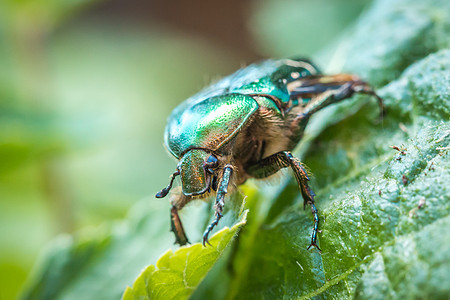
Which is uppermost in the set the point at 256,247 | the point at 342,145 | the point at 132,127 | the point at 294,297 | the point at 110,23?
the point at 110,23

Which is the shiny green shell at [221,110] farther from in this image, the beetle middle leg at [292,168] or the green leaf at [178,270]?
the green leaf at [178,270]

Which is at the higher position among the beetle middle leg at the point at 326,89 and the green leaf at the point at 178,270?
the beetle middle leg at the point at 326,89

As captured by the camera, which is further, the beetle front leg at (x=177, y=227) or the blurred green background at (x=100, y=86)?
the blurred green background at (x=100, y=86)

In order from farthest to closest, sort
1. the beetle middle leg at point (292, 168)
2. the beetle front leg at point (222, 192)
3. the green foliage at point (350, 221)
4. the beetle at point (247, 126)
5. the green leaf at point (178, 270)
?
1. the beetle at point (247, 126)
2. the beetle middle leg at point (292, 168)
3. the beetle front leg at point (222, 192)
4. the green leaf at point (178, 270)
5. the green foliage at point (350, 221)

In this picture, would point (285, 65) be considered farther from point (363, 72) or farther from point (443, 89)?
point (443, 89)

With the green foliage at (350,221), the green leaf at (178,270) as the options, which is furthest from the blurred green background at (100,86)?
the green leaf at (178,270)

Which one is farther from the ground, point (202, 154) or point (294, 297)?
point (202, 154)

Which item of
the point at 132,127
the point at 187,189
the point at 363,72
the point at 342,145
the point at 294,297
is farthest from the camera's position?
the point at 132,127

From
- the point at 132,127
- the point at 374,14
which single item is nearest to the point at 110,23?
the point at 132,127
